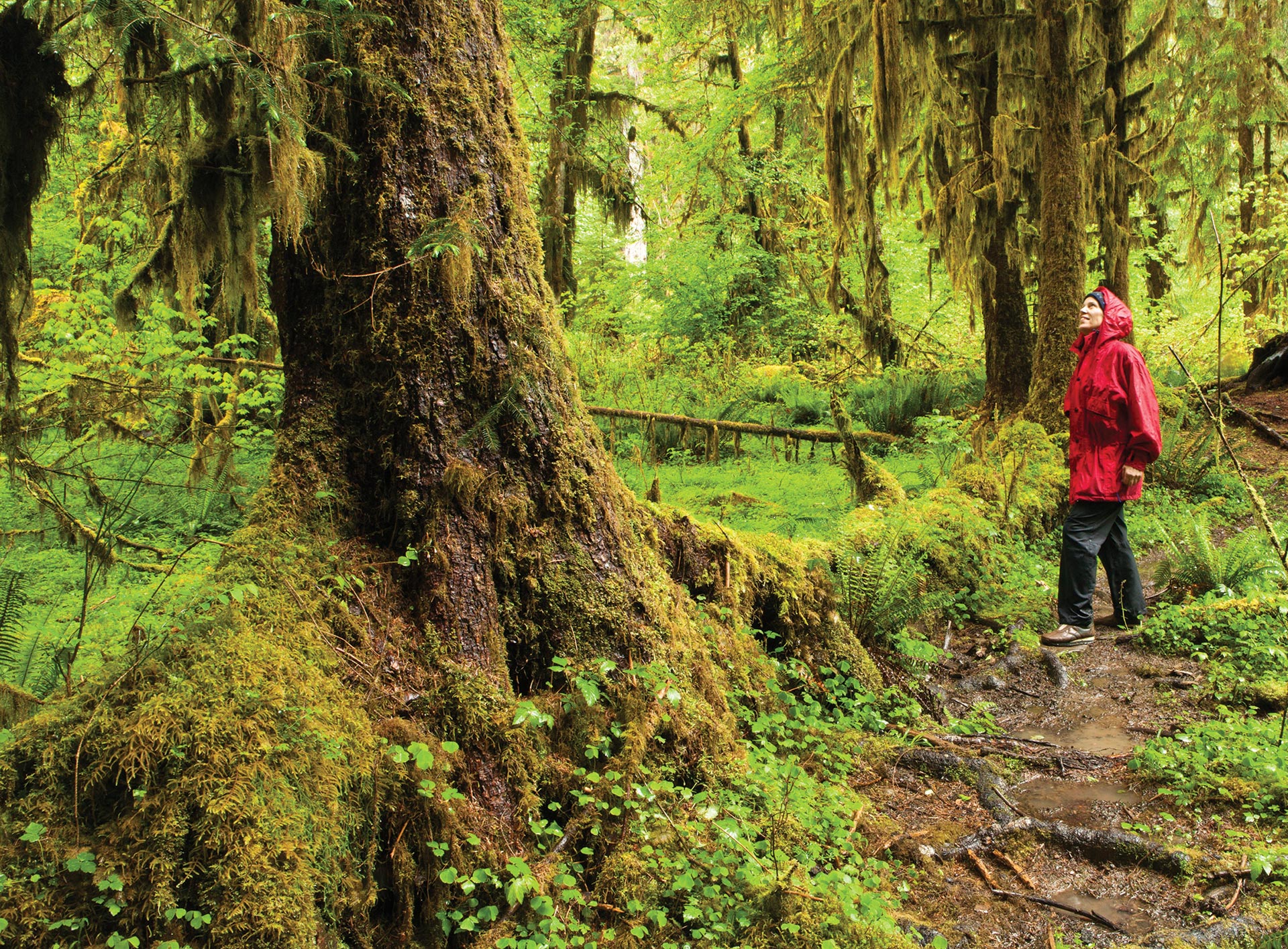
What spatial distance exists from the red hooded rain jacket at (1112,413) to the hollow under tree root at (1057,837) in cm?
250

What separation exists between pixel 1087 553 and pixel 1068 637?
22.7 inches

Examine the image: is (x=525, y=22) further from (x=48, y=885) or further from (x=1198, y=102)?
(x=48, y=885)

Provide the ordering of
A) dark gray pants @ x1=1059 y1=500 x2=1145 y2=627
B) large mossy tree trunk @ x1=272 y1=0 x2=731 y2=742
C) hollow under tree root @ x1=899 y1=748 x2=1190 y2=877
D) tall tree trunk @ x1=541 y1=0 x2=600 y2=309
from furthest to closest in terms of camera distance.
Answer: tall tree trunk @ x1=541 y1=0 x2=600 y2=309 → dark gray pants @ x1=1059 y1=500 x2=1145 y2=627 → hollow under tree root @ x1=899 y1=748 x2=1190 y2=877 → large mossy tree trunk @ x1=272 y1=0 x2=731 y2=742

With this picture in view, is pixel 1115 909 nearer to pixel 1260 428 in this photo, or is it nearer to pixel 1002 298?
pixel 1002 298

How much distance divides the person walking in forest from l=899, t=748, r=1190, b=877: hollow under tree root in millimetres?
2017

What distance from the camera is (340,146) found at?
2885 millimetres

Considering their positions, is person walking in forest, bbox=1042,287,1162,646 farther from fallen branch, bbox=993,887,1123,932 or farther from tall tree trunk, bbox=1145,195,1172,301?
tall tree trunk, bbox=1145,195,1172,301

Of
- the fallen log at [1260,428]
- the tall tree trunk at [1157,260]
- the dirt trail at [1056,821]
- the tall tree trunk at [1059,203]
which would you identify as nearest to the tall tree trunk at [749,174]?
the tall tree trunk at [1059,203]

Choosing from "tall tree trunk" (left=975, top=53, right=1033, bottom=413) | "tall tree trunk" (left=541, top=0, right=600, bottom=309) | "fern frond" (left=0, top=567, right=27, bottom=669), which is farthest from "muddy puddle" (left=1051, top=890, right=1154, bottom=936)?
"tall tree trunk" (left=541, top=0, right=600, bottom=309)

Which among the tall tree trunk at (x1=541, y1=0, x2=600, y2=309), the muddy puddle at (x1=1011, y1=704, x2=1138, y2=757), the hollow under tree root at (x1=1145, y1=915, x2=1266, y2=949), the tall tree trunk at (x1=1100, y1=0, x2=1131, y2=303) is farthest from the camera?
the tall tree trunk at (x1=541, y1=0, x2=600, y2=309)

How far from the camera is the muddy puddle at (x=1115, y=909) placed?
2.67 m

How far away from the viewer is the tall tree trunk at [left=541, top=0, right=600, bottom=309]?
43.2 feet

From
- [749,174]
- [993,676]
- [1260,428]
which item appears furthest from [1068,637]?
[749,174]

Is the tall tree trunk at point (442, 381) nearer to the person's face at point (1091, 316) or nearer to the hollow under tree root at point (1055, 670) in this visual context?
the hollow under tree root at point (1055, 670)
